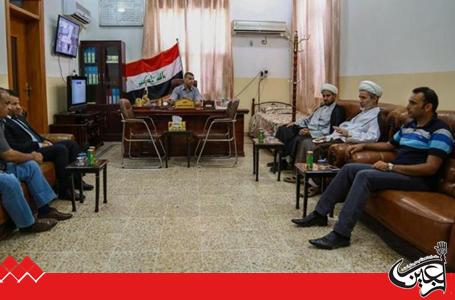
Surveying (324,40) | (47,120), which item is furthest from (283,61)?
(47,120)

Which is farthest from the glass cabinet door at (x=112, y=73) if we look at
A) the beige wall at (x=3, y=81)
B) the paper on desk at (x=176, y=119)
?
the beige wall at (x=3, y=81)

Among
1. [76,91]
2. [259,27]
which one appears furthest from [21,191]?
[259,27]

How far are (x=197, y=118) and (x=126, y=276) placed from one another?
411 cm

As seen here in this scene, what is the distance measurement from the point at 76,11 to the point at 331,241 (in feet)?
19.3

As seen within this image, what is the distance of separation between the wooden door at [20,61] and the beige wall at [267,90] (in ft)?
13.5

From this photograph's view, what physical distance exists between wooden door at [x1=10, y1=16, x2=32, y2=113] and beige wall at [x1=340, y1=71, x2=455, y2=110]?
4.44 metres

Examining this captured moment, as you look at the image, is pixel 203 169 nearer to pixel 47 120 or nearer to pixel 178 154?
pixel 178 154

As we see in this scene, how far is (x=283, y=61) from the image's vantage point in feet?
29.7

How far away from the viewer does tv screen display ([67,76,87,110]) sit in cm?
668

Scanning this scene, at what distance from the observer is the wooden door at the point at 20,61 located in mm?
5742

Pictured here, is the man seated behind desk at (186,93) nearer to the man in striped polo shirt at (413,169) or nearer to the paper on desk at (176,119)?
the paper on desk at (176,119)

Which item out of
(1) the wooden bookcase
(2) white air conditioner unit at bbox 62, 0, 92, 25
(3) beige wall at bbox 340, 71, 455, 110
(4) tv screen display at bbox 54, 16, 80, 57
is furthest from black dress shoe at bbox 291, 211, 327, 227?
(1) the wooden bookcase

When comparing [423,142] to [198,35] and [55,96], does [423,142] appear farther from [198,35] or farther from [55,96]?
[198,35]

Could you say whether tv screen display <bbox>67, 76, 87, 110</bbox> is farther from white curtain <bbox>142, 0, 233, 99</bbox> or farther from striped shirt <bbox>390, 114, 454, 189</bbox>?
striped shirt <bbox>390, 114, 454, 189</bbox>
